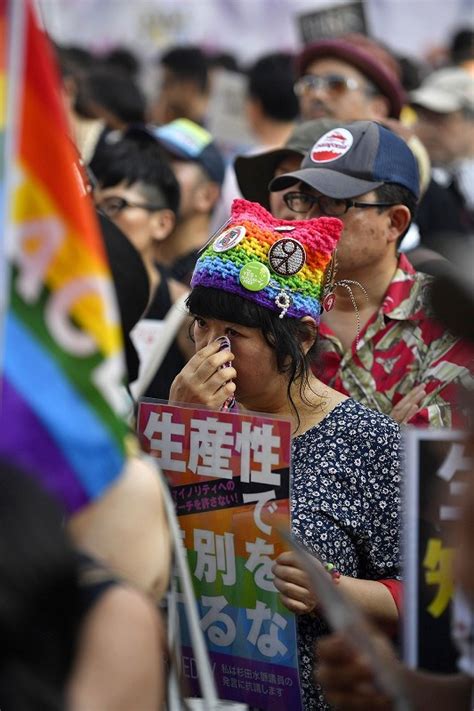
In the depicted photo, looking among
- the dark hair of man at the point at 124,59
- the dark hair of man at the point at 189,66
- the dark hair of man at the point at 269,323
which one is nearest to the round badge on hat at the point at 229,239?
the dark hair of man at the point at 269,323

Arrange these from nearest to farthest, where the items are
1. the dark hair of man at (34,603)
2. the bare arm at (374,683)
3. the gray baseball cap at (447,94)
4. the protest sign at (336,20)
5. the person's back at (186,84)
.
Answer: the dark hair of man at (34,603), the bare arm at (374,683), the gray baseball cap at (447,94), the protest sign at (336,20), the person's back at (186,84)

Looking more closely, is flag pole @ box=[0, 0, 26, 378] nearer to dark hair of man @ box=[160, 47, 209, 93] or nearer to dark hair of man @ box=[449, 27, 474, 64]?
dark hair of man @ box=[160, 47, 209, 93]

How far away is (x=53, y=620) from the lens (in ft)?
6.55

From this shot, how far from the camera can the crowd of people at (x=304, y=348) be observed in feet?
6.61

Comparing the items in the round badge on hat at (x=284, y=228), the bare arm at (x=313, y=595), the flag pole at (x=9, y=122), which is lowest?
the bare arm at (x=313, y=595)

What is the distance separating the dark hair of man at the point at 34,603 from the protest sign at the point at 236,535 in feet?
3.26

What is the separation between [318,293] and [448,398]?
1.83 ft

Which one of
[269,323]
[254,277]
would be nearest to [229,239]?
[254,277]

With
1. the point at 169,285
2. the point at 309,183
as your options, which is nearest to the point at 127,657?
the point at 309,183

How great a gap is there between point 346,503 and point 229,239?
760 mm

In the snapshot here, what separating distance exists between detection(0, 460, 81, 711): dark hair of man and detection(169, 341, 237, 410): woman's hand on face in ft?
4.42

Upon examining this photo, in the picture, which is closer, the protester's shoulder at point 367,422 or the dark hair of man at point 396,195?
the protester's shoulder at point 367,422

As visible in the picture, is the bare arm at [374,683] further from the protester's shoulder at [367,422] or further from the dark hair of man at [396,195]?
the dark hair of man at [396,195]

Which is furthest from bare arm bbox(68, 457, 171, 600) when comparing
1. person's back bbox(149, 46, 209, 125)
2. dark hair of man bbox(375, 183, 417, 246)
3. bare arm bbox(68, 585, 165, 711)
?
person's back bbox(149, 46, 209, 125)
